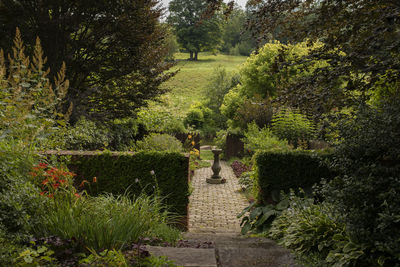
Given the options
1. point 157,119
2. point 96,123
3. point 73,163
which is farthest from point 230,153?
point 73,163

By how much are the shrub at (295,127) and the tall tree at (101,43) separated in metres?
5.39

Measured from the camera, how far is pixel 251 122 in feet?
51.1

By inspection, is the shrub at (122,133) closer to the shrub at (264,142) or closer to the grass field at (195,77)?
the shrub at (264,142)

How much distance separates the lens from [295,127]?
12.8 m

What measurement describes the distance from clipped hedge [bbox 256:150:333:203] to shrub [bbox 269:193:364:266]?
1457 millimetres

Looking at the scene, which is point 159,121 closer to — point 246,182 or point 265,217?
point 246,182

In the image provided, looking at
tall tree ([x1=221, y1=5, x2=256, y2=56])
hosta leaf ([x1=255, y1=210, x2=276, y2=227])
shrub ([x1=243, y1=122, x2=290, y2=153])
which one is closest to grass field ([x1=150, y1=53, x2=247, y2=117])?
tall tree ([x1=221, y1=5, x2=256, y2=56])

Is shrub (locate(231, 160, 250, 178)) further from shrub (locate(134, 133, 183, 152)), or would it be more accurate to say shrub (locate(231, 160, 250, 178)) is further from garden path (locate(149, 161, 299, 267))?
shrub (locate(134, 133, 183, 152))

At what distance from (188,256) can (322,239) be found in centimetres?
182

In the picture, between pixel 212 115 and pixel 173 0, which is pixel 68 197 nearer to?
pixel 212 115

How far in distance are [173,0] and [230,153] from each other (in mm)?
36090

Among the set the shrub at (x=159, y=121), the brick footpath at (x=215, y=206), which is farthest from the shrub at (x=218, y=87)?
the brick footpath at (x=215, y=206)

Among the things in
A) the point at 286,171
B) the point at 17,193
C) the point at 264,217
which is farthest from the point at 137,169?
the point at 286,171

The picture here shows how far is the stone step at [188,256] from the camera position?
2.90 meters
